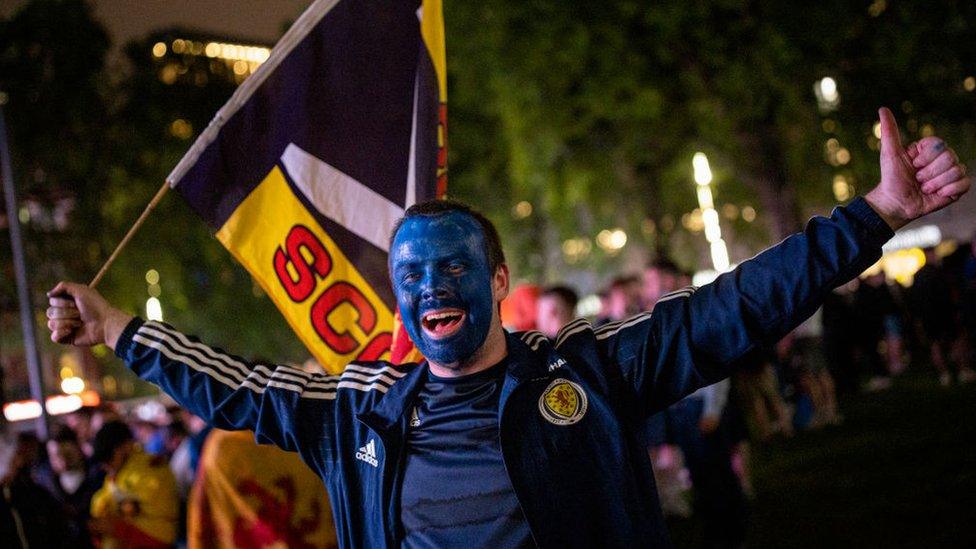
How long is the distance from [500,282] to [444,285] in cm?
27

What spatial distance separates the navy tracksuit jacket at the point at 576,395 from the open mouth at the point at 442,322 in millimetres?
171

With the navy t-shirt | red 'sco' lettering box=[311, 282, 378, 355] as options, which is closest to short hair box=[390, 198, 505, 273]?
the navy t-shirt

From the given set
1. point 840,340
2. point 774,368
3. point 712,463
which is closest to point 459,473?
point 712,463

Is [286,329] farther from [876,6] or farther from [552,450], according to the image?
[552,450]

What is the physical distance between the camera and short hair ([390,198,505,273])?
11.6 feet

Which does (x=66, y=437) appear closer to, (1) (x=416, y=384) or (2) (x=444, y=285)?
(1) (x=416, y=384)

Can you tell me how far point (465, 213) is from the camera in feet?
11.7

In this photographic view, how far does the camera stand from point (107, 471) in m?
8.60

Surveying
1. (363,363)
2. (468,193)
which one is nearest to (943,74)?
(468,193)

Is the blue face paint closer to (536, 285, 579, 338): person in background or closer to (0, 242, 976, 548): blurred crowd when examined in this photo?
(0, 242, 976, 548): blurred crowd

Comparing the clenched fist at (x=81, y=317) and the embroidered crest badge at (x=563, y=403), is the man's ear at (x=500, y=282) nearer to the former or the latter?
the embroidered crest badge at (x=563, y=403)

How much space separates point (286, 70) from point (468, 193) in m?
32.4

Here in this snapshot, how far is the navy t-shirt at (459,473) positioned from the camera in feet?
10.3

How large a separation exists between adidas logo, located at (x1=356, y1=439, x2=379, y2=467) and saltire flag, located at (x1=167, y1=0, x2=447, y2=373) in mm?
1506
